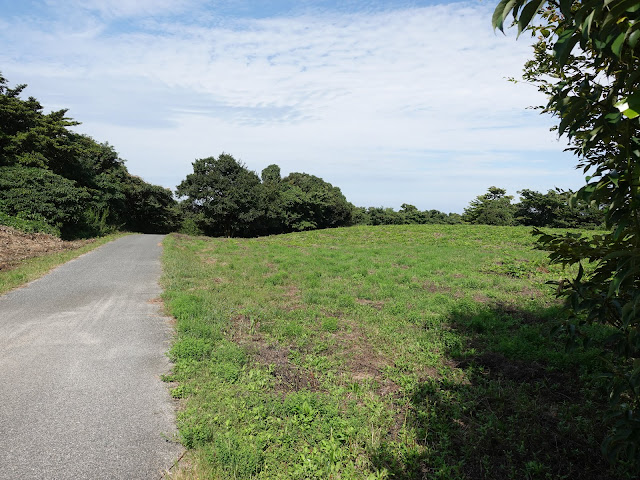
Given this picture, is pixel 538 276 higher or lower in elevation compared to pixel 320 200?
lower

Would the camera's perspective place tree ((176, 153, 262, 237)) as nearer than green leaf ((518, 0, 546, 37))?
No

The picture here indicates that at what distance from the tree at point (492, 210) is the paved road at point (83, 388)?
40.8m

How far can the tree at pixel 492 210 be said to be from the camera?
40.5 m

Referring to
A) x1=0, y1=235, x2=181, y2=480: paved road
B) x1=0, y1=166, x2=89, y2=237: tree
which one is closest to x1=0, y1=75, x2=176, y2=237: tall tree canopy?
x1=0, y1=166, x2=89, y2=237: tree

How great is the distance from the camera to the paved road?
296 cm

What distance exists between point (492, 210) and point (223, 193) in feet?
99.2

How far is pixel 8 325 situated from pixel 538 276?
502 inches

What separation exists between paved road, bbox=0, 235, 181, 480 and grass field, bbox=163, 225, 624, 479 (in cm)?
34

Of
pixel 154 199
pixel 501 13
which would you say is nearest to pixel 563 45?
pixel 501 13

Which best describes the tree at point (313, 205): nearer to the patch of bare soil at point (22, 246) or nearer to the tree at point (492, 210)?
the tree at point (492, 210)

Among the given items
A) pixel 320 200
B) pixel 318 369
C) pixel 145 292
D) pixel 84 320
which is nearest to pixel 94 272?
pixel 145 292

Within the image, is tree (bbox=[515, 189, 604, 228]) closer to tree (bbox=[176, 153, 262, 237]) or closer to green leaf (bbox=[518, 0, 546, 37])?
tree (bbox=[176, 153, 262, 237])

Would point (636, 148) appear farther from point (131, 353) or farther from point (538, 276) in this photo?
point (538, 276)

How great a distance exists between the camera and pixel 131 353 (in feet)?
16.5
